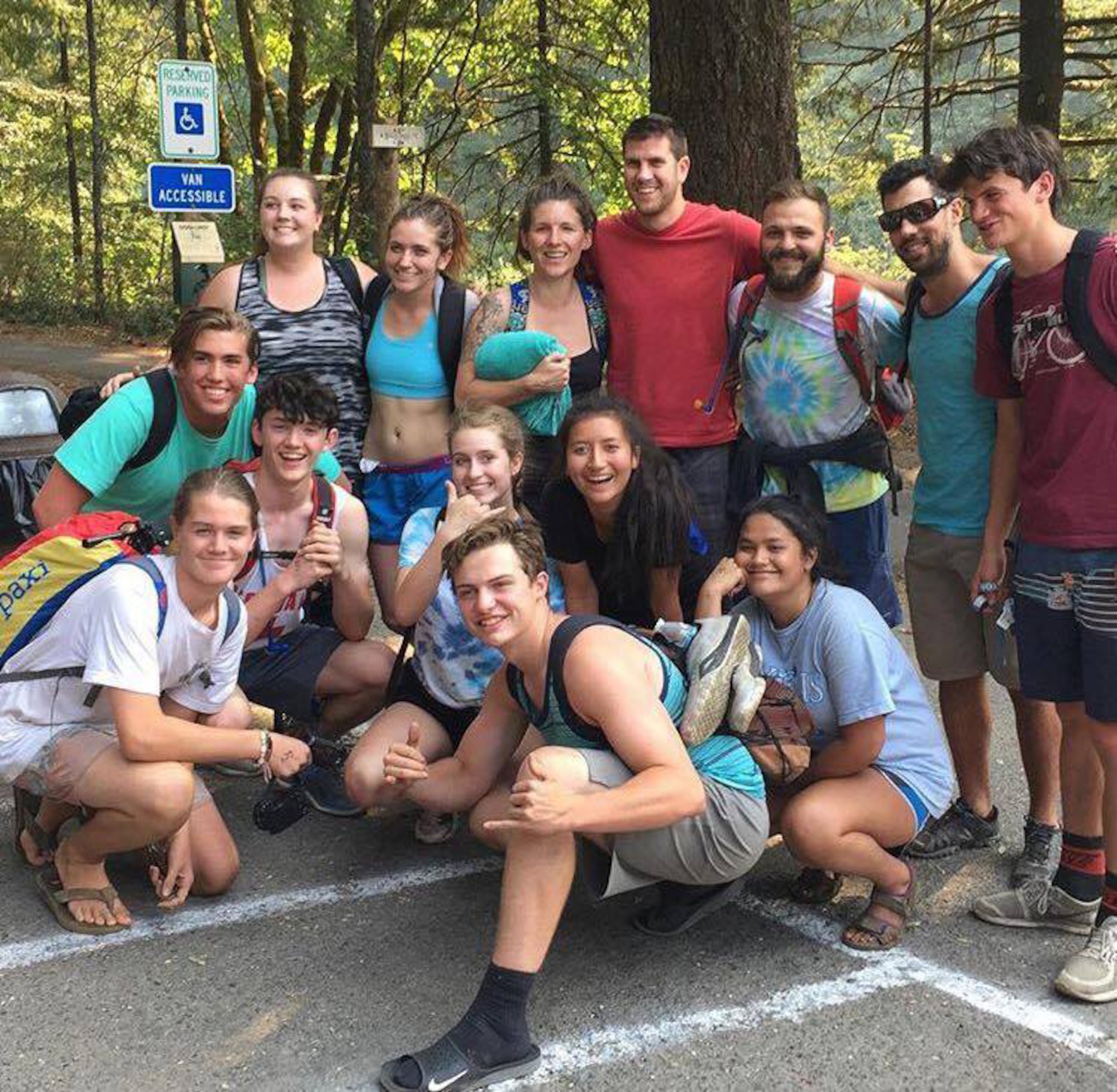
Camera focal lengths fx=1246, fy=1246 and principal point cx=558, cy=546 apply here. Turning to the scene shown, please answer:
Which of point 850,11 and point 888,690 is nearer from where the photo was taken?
point 888,690

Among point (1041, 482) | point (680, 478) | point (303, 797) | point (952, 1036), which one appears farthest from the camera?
point (303, 797)

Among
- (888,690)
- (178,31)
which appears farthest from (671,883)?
(178,31)

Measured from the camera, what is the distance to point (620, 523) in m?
3.82

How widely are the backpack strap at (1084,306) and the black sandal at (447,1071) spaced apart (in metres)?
2.21

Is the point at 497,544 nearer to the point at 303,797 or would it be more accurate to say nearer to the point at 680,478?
the point at 680,478

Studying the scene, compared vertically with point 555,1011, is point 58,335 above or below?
above

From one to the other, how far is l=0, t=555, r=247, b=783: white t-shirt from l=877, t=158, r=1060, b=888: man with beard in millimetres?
2184

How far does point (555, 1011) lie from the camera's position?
3117 millimetres

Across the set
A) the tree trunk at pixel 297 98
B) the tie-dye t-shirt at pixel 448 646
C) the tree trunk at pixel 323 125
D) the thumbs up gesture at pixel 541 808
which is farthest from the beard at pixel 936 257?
the tree trunk at pixel 323 125

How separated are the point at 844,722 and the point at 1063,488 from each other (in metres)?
0.85

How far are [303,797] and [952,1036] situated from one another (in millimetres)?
2218

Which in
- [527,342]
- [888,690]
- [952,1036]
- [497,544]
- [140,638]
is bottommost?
[952,1036]

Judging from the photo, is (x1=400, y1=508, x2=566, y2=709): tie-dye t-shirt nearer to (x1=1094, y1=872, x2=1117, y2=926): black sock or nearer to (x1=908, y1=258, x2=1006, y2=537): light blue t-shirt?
(x1=908, y1=258, x2=1006, y2=537): light blue t-shirt

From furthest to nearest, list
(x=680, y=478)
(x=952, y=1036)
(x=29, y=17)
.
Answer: (x=29, y=17) < (x=680, y=478) < (x=952, y=1036)
